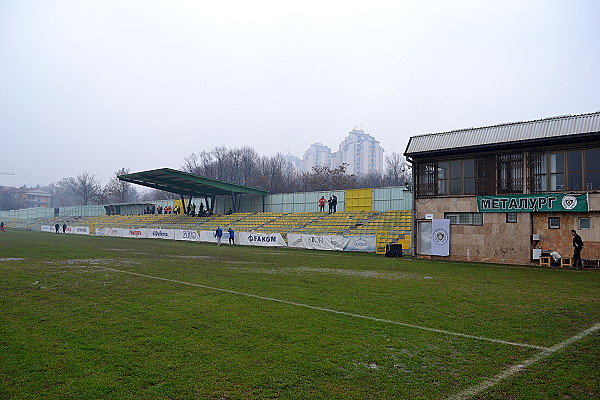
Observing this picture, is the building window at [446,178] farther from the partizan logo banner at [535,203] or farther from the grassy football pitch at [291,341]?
the grassy football pitch at [291,341]

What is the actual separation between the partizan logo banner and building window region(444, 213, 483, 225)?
62cm

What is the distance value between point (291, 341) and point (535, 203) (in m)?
21.7

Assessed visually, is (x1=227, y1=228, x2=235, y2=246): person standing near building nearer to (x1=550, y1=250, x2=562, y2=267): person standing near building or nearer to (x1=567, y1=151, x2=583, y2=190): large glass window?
(x1=550, y1=250, x2=562, y2=267): person standing near building

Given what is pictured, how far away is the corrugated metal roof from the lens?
23031 mm

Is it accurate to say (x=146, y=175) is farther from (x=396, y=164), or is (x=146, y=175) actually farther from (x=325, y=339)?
(x=396, y=164)

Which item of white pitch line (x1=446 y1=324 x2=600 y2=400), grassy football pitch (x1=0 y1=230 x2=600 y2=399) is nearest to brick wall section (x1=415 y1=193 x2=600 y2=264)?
grassy football pitch (x1=0 y1=230 x2=600 y2=399)

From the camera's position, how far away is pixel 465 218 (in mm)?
27078

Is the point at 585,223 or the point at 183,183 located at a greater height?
the point at 183,183

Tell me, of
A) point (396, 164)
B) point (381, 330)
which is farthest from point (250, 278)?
point (396, 164)

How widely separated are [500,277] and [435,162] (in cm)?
1244

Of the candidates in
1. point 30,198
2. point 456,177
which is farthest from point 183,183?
point 30,198

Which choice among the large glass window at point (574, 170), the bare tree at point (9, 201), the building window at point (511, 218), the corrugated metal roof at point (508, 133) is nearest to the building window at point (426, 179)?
the corrugated metal roof at point (508, 133)

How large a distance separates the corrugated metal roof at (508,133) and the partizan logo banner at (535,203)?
3.40 meters

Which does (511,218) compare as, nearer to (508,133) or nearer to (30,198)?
(508,133)
